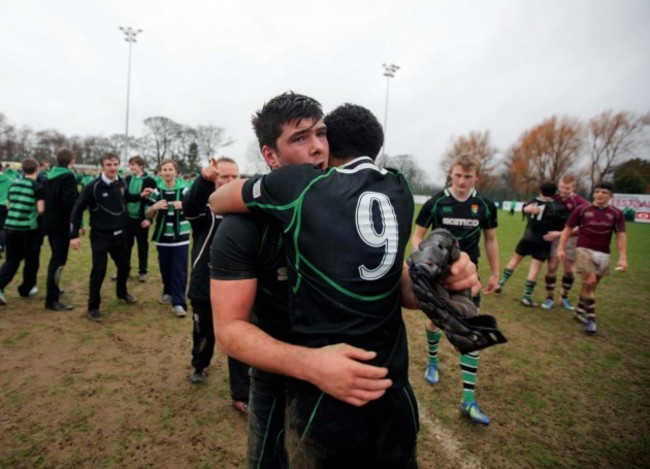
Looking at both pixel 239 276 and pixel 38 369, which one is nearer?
pixel 239 276

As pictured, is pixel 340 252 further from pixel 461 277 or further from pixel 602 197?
pixel 602 197

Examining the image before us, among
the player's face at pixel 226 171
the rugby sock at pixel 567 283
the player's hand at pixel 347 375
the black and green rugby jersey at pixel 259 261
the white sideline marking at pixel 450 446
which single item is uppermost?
the player's face at pixel 226 171

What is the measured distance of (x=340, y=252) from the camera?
1.27 meters

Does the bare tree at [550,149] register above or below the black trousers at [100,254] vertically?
above

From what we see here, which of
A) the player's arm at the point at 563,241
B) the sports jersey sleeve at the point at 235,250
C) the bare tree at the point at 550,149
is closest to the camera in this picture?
the sports jersey sleeve at the point at 235,250

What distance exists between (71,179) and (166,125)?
57.8 meters

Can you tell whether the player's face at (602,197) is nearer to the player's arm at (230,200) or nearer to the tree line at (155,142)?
the player's arm at (230,200)

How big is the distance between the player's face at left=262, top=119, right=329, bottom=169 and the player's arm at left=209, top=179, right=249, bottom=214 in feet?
0.77

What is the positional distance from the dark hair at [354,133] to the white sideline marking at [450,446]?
2738mm

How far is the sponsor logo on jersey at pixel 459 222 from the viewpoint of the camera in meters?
4.19

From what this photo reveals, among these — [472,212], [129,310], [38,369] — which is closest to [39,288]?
[129,310]

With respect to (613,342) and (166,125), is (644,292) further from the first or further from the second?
(166,125)

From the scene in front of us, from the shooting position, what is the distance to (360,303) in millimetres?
1297

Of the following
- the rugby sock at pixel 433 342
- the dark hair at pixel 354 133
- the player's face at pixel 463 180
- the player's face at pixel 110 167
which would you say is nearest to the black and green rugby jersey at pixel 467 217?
the player's face at pixel 463 180
